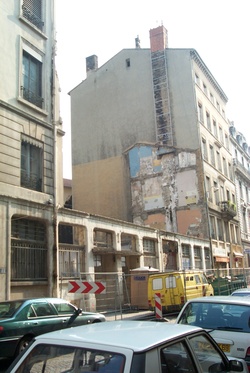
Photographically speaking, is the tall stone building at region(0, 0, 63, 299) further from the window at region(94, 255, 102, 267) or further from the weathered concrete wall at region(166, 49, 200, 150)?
the weathered concrete wall at region(166, 49, 200, 150)

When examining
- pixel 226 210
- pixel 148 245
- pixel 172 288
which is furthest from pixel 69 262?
pixel 226 210

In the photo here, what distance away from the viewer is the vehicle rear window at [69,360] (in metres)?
2.84

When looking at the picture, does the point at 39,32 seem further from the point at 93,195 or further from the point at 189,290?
the point at 93,195

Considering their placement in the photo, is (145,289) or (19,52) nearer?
(19,52)

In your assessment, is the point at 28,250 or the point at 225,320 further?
the point at 28,250

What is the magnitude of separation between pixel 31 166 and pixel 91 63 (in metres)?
27.0

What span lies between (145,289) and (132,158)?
18.5 metres

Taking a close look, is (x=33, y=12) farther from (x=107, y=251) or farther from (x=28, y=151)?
(x=107, y=251)

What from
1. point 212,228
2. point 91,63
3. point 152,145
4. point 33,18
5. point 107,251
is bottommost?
point 107,251

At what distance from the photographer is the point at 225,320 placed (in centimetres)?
641

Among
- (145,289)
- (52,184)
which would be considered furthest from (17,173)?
(145,289)

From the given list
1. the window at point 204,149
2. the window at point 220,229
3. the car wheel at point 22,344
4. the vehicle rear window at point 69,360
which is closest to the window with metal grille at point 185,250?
the window at point 220,229

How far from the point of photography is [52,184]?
1691cm

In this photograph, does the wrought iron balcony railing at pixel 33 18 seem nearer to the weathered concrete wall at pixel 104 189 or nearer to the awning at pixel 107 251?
the awning at pixel 107 251
